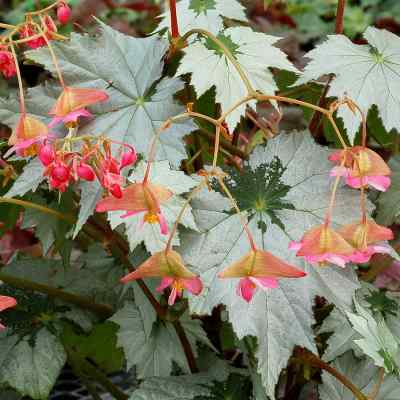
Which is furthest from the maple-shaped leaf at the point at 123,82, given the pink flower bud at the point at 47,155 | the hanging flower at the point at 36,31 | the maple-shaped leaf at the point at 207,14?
the pink flower bud at the point at 47,155

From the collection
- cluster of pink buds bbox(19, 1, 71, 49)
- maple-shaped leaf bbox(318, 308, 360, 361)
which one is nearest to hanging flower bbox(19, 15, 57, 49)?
cluster of pink buds bbox(19, 1, 71, 49)

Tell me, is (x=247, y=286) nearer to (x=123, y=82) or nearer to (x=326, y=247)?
(x=326, y=247)

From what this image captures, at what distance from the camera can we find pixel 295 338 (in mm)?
973

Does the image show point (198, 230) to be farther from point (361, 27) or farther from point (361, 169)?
point (361, 27)

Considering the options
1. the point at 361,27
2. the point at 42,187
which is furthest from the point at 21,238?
the point at 361,27

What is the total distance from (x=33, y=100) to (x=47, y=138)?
0.22 metres

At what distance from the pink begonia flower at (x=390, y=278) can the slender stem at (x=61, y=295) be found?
0.56 m

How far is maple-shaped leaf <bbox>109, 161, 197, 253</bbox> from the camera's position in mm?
965

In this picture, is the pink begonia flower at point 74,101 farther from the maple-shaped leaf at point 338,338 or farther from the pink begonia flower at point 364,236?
the maple-shaped leaf at point 338,338

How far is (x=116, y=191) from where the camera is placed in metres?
0.79

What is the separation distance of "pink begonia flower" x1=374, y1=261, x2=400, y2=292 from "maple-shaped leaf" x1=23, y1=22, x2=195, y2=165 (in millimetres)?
619

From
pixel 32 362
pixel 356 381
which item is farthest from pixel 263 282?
pixel 32 362

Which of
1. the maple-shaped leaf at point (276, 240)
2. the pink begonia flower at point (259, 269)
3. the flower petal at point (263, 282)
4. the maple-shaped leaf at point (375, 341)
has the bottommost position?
the maple-shaped leaf at point (375, 341)

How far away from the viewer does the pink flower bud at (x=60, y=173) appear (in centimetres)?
82
